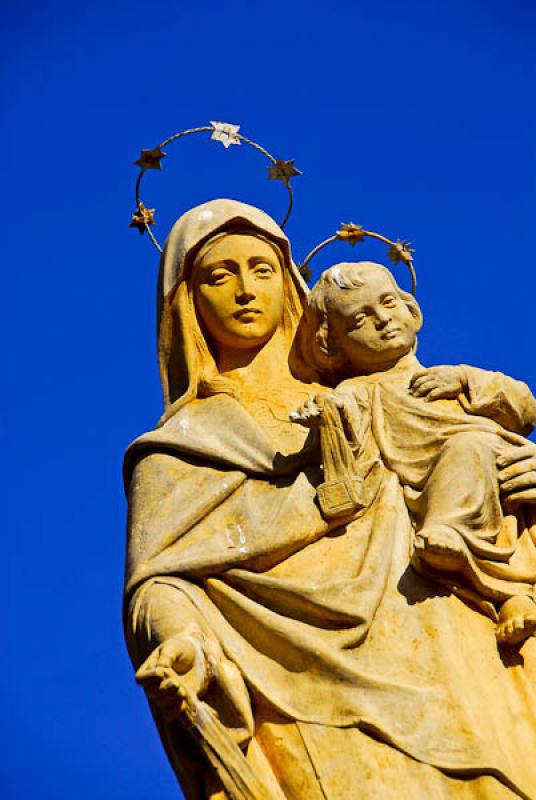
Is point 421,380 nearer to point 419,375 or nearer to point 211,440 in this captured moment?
point 419,375

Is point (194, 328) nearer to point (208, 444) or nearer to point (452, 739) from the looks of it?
point (208, 444)

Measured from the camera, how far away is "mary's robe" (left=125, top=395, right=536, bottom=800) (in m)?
9.16

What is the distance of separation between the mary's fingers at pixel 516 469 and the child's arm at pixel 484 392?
36 centimetres

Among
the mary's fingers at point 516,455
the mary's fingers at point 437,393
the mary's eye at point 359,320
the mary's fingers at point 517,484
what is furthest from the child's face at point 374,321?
the mary's fingers at point 517,484

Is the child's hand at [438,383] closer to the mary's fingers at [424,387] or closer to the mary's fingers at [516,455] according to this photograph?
the mary's fingers at [424,387]

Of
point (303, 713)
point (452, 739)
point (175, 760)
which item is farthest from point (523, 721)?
point (175, 760)

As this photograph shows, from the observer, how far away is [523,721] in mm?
9344

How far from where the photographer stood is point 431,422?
1025cm

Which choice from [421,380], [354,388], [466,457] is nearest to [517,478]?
[466,457]

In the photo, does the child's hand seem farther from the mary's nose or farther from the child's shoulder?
the mary's nose

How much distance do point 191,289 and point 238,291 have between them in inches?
13.5

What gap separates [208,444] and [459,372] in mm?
1437

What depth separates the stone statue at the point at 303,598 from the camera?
9.20m

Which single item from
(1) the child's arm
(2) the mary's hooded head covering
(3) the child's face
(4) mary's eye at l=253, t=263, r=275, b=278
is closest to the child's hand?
(1) the child's arm
